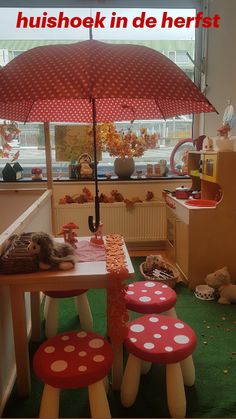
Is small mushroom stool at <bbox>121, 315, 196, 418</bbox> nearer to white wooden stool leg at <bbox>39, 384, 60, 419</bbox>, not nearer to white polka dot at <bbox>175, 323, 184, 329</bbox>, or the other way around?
white polka dot at <bbox>175, 323, 184, 329</bbox>

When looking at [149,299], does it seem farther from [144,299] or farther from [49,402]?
[49,402]

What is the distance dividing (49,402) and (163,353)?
1.44ft

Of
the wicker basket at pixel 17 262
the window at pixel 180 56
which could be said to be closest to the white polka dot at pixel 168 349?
the wicker basket at pixel 17 262

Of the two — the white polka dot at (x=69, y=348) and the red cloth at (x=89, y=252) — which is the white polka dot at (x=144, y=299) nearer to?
the red cloth at (x=89, y=252)

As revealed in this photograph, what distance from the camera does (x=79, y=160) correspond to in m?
3.45

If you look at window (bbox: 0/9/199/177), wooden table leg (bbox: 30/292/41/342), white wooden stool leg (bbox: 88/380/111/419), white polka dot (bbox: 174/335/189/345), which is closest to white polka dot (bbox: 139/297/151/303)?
white polka dot (bbox: 174/335/189/345)

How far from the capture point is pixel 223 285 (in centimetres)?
236

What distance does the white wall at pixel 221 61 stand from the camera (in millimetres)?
2855

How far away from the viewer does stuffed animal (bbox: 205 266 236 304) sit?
2301 millimetres

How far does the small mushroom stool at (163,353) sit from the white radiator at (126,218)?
190 centimetres

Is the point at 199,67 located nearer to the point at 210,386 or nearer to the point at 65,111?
the point at 65,111

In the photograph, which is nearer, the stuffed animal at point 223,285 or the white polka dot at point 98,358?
the white polka dot at point 98,358

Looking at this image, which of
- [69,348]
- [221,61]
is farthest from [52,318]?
[221,61]

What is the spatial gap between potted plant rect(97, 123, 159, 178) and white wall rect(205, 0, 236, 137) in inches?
25.5
